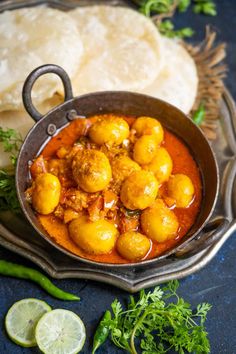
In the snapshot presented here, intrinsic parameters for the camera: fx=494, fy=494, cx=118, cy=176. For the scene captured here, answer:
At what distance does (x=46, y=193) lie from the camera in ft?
9.64

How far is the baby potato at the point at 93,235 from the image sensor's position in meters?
2.87

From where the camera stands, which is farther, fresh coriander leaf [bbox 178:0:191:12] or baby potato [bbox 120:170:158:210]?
fresh coriander leaf [bbox 178:0:191:12]

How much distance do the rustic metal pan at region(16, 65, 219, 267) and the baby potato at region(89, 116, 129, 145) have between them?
19 centimetres

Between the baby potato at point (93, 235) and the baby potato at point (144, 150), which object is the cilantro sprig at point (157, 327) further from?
the baby potato at point (144, 150)

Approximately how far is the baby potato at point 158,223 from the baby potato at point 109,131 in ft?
1.69

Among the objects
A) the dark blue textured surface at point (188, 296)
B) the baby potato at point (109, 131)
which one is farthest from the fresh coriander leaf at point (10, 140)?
the dark blue textured surface at point (188, 296)

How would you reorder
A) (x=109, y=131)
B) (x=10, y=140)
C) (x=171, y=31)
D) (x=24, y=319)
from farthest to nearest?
(x=171, y=31), (x=10, y=140), (x=109, y=131), (x=24, y=319)

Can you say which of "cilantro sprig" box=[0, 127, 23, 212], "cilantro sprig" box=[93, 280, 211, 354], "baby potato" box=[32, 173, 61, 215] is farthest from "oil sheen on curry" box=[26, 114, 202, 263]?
"cilantro sprig" box=[93, 280, 211, 354]

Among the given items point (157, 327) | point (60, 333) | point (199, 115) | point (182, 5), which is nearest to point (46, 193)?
point (60, 333)

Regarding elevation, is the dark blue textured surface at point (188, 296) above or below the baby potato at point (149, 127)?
below

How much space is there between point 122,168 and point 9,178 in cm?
78

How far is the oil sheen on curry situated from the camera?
2.91 m

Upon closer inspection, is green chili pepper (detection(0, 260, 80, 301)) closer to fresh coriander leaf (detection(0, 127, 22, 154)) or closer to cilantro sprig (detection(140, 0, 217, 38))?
fresh coriander leaf (detection(0, 127, 22, 154))

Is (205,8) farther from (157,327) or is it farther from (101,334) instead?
(101,334)
